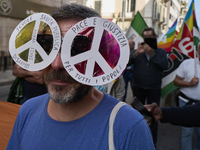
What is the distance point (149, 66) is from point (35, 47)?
273cm

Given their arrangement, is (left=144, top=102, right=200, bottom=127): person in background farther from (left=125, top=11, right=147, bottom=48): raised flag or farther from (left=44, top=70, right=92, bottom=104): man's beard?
(left=125, top=11, right=147, bottom=48): raised flag

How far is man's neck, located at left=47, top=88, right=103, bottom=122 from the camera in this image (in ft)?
3.56

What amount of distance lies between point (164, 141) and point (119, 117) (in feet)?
10.5

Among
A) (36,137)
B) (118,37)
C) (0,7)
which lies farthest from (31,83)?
(0,7)

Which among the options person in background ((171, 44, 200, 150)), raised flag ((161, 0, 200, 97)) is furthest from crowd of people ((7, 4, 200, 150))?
raised flag ((161, 0, 200, 97))

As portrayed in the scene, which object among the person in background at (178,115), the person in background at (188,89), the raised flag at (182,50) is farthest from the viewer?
the raised flag at (182,50)

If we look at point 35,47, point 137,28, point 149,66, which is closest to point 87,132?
point 35,47

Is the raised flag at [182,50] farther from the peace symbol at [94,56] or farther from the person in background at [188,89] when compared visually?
the peace symbol at [94,56]

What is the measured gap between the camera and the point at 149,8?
1062 inches

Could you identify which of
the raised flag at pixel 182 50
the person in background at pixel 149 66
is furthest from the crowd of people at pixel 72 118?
the raised flag at pixel 182 50

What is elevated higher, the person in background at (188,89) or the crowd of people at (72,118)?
the crowd of people at (72,118)

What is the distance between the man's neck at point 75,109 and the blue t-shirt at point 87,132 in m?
0.03

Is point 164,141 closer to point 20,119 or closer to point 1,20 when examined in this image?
point 20,119

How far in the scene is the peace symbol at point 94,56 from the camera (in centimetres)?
98
